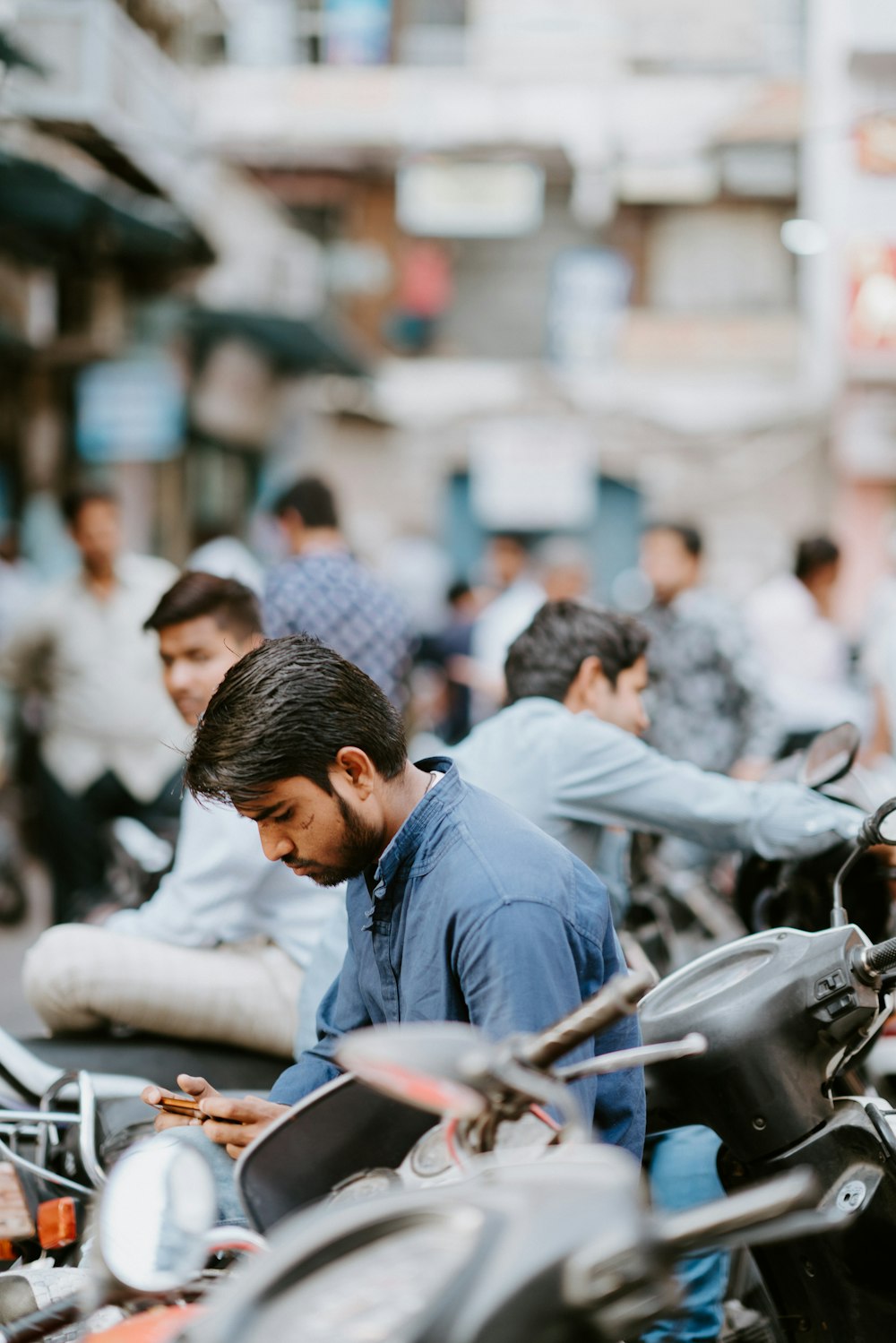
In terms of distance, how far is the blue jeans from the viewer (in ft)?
9.36

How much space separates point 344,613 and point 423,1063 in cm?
320

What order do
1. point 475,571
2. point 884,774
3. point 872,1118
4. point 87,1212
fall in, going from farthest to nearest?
point 475,571 < point 884,774 < point 87,1212 < point 872,1118

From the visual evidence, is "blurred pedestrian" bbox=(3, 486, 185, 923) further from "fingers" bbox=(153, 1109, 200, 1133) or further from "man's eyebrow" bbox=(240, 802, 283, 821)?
"man's eyebrow" bbox=(240, 802, 283, 821)

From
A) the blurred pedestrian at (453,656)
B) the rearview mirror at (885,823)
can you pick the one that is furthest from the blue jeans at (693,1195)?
the blurred pedestrian at (453,656)

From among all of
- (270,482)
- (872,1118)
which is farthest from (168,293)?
(872,1118)

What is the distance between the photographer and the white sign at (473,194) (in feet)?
64.2

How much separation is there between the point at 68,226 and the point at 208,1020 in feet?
23.2

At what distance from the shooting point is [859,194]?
61.5 ft

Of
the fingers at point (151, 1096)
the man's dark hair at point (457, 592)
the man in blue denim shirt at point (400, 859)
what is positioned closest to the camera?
the man in blue denim shirt at point (400, 859)

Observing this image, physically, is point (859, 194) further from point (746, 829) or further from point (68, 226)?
point (746, 829)

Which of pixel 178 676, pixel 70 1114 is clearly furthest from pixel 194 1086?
pixel 178 676

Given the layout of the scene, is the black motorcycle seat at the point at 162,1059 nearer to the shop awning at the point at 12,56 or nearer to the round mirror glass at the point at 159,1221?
the round mirror glass at the point at 159,1221

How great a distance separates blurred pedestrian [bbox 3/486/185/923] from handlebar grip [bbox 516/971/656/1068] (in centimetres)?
475

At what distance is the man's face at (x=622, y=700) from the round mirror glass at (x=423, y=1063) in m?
1.85
